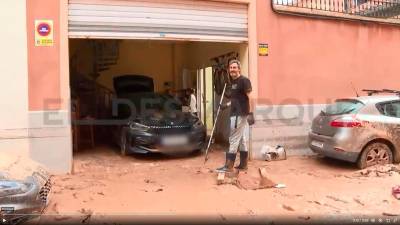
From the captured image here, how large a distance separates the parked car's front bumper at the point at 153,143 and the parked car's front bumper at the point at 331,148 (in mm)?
2429

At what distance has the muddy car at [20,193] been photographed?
443 cm

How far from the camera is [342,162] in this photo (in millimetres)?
9312

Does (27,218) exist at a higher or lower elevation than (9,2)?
lower

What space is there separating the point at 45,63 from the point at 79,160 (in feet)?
7.42

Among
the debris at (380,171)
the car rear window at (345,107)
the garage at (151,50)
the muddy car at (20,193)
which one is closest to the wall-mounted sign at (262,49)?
the garage at (151,50)

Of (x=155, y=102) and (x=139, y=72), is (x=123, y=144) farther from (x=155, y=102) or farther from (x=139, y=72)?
(x=139, y=72)

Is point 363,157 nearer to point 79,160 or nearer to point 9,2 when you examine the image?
point 79,160

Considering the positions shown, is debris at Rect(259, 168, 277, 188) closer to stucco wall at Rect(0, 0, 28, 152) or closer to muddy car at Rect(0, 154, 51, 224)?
muddy car at Rect(0, 154, 51, 224)

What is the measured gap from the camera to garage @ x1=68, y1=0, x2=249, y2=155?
27.8 ft

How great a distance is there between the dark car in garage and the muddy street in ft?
1.30

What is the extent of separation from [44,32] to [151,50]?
297 inches

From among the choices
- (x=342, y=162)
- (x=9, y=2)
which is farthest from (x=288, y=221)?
(x=9, y=2)

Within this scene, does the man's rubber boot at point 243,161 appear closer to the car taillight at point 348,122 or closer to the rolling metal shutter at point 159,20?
the car taillight at point 348,122

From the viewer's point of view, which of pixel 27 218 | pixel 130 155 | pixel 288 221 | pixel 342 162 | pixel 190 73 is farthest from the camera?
pixel 190 73
